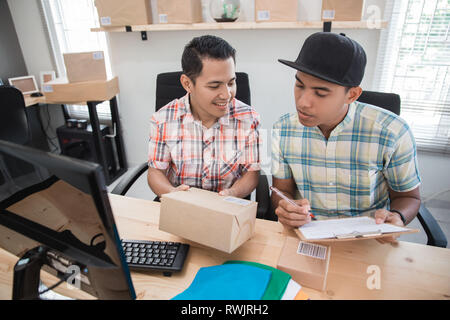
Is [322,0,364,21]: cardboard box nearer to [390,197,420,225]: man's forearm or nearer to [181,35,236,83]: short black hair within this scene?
[181,35,236,83]: short black hair

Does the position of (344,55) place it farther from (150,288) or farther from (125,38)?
(125,38)

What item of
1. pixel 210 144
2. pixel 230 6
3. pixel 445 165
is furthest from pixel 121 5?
pixel 445 165

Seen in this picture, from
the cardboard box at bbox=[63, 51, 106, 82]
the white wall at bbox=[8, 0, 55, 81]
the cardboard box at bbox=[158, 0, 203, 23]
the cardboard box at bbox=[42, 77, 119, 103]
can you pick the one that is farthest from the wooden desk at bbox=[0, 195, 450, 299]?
the white wall at bbox=[8, 0, 55, 81]

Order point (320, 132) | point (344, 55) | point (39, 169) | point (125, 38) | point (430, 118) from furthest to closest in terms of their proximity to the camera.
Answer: point (125, 38) → point (430, 118) → point (320, 132) → point (344, 55) → point (39, 169)

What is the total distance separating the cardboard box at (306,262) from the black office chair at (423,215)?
1.45 ft

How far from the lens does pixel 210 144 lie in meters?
1.37

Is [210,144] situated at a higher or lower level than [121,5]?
lower

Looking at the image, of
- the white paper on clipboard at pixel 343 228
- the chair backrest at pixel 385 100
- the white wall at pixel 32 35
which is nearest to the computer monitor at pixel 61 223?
the white paper on clipboard at pixel 343 228

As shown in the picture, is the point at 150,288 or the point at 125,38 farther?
the point at 125,38

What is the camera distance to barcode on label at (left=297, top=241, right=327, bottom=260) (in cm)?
80

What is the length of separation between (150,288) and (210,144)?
0.74 meters

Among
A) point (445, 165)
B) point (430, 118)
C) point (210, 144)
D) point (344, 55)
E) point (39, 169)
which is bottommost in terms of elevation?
point (445, 165)

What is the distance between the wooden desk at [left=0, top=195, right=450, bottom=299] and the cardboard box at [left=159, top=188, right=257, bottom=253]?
7 centimetres
